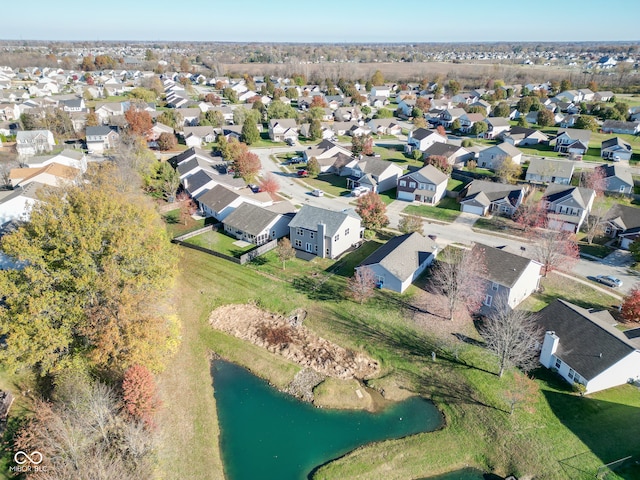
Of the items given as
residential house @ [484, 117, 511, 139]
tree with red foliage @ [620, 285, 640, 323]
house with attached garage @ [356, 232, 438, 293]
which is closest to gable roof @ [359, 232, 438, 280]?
house with attached garage @ [356, 232, 438, 293]

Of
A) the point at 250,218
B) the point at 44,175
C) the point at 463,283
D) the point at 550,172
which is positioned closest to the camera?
the point at 463,283

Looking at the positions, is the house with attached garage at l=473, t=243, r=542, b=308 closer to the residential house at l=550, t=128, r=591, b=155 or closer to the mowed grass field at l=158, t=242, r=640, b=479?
the mowed grass field at l=158, t=242, r=640, b=479

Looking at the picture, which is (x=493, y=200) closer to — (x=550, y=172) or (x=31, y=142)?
(x=550, y=172)

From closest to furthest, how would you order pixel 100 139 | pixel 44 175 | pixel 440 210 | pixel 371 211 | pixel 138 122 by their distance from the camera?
pixel 371 211
pixel 44 175
pixel 440 210
pixel 138 122
pixel 100 139

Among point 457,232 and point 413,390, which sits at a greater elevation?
point 457,232

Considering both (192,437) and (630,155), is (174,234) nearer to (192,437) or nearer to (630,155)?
(192,437)

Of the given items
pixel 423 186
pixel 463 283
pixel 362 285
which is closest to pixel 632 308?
pixel 463 283

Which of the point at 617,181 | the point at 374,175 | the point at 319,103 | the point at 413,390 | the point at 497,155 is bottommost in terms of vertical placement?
the point at 413,390
